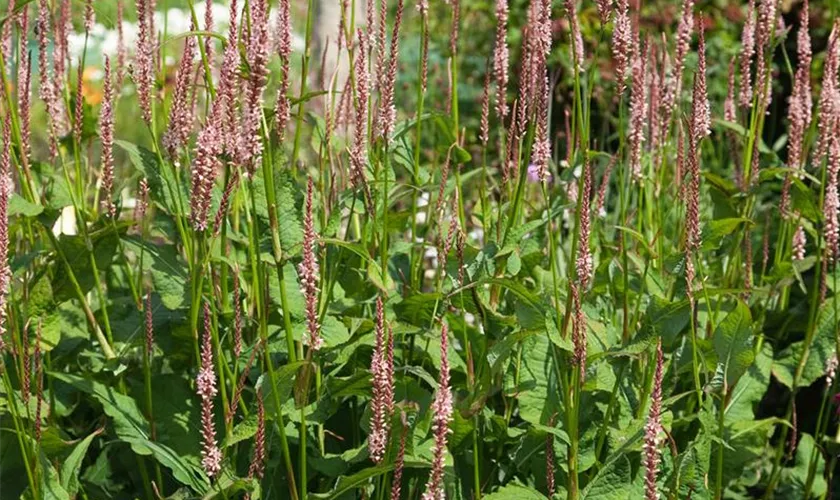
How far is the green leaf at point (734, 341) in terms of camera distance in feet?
7.47

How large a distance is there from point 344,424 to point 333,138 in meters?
0.58

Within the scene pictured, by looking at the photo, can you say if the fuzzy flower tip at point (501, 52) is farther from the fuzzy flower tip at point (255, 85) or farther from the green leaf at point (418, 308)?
the fuzzy flower tip at point (255, 85)

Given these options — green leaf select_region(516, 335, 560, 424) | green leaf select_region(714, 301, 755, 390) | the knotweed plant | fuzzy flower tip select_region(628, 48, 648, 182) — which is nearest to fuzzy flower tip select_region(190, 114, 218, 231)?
the knotweed plant

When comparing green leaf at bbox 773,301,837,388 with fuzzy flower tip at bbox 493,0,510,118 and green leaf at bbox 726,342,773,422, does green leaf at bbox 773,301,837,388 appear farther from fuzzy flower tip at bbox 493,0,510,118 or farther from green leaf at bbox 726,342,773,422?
fuzzy flower tip at bbox 493,0,510,118

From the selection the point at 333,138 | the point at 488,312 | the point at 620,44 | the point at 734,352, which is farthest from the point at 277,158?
the point at 734,352

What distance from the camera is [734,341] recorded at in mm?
2281

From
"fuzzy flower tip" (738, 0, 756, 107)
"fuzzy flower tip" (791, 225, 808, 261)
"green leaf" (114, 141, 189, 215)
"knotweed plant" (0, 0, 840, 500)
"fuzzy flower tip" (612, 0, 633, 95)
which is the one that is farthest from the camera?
"fuzzy flower tip" (791, 225, 808, 261)

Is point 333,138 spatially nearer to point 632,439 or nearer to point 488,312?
point 488,312

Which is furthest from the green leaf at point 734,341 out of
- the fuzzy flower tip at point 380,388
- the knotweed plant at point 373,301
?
the fuzzy flower tip at point 380,388

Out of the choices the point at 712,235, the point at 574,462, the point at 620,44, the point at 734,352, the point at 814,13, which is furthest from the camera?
the point at 814,13

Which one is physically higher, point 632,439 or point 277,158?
point 277,158

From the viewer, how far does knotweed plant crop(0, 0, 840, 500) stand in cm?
196

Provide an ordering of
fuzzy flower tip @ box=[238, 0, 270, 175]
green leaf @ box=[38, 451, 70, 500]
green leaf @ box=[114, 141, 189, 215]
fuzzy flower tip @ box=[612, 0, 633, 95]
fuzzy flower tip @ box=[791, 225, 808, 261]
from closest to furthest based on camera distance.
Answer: fuzzy flower tip @ box=[238, 0, 270, 175]
fuzzy flower tip @ box=[612, 0, 633, 95]
green leaf @ box=[38, 451, 70, 500]
green leaf @ box=[114, 141, 189, 215]
fuzzy flower tip @ box=[791, 225, 808, 261]

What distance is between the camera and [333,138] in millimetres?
2572
